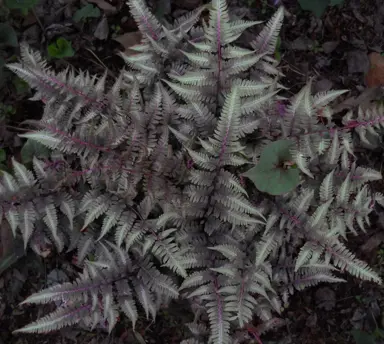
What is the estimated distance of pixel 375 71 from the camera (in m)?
3.67

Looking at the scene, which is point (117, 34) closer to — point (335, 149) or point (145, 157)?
point (145, 157)

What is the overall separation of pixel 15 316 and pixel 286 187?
2439mm

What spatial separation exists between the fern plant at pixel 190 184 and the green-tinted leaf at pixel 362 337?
704 mm

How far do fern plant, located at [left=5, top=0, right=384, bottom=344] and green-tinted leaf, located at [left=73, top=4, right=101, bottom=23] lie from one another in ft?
2.23

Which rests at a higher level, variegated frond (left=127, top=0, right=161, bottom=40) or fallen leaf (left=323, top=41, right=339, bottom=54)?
variegated frond (left=127, top=0, right=161, bottom=40)

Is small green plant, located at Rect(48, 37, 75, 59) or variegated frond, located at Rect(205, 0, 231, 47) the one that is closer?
variegated frond, located at Rect(205, 0, 231, 47)

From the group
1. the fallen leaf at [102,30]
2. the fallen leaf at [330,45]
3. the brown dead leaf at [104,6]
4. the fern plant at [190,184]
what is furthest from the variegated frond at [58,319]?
the fallen leaf at [330,45]

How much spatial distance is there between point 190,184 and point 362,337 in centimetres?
173

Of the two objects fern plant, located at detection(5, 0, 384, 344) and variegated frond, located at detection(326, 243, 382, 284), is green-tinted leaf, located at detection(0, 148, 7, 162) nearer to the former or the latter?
fern plant, located at detection(5, 0, 384, 344)

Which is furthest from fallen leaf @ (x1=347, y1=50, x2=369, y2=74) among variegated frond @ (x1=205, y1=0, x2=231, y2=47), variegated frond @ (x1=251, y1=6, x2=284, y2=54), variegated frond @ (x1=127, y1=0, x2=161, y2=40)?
variegated frond @ (x1=127, y1=0, x2=161, y2=40)

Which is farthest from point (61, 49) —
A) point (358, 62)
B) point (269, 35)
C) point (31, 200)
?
point (358, 62)

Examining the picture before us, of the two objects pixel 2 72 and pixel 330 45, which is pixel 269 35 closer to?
pixel 330 45

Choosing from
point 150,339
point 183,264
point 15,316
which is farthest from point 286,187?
point 15,316

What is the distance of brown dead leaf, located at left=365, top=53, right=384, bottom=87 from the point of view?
3.66 meters
